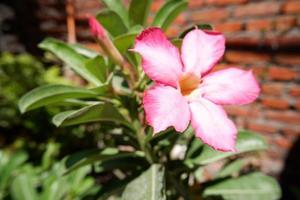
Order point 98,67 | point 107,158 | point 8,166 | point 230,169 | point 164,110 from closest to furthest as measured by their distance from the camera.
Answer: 1. point 164,110
2. point 98,67
3. point 107,158
4. point 230,169
5. point 8,166

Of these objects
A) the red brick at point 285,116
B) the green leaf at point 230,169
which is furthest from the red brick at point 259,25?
the green leaf at point 230,169

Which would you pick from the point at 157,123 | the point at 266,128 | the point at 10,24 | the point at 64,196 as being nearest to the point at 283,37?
the point at 266,128

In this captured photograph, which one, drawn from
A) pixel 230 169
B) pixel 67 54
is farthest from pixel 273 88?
Answer: pixel 67 54

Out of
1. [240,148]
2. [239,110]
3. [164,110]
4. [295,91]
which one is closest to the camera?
[164,110]

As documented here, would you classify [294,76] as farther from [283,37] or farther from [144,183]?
[144,183]

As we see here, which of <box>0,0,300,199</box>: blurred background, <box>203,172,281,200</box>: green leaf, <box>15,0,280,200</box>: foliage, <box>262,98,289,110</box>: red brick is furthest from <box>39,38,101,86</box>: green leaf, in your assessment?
<box>262,98,289,110</box>: red brick

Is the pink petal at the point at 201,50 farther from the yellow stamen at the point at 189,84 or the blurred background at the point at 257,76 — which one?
the blurred background at the point at 257,76

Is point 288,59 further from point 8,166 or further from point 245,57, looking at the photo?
point 8,166
